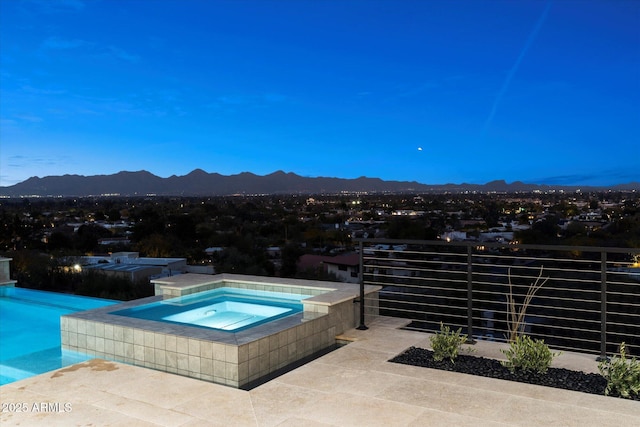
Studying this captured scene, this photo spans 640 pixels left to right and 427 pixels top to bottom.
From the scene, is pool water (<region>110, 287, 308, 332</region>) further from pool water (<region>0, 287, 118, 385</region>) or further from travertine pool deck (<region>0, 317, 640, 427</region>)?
travertine pool deck (<region>0, 317, 640, 427</region>)

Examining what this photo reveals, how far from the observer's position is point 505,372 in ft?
14.1

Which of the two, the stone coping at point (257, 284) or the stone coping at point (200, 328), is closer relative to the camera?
the stone coping at point (200, 328)

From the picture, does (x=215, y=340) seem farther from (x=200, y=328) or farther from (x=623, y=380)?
(x=623, y=380)

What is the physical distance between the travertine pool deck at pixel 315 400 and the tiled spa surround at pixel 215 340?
10.3 inches

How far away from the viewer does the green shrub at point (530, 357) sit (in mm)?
4195

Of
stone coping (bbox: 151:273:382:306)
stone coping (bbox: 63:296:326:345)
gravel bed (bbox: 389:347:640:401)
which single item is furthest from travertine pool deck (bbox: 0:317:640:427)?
stone coping (bbox: 151:273:382:306)

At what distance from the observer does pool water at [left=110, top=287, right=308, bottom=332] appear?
6066 mm

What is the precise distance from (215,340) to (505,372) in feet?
8.05

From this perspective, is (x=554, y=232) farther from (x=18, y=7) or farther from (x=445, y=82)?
(x=18, y=7)

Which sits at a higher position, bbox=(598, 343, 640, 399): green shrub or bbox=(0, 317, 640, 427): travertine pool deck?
bbox=(598, 343, 640, 399): green shrub

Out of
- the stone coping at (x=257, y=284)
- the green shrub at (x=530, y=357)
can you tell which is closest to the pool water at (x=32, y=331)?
the stone coping at (x=257, y=284)

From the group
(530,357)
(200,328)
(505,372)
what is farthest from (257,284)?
(530,357)

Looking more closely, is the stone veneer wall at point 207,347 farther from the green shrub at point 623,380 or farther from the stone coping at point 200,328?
the green shrub at point 623,380

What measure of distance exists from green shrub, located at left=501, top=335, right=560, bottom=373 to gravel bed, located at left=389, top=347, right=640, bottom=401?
0.05m
